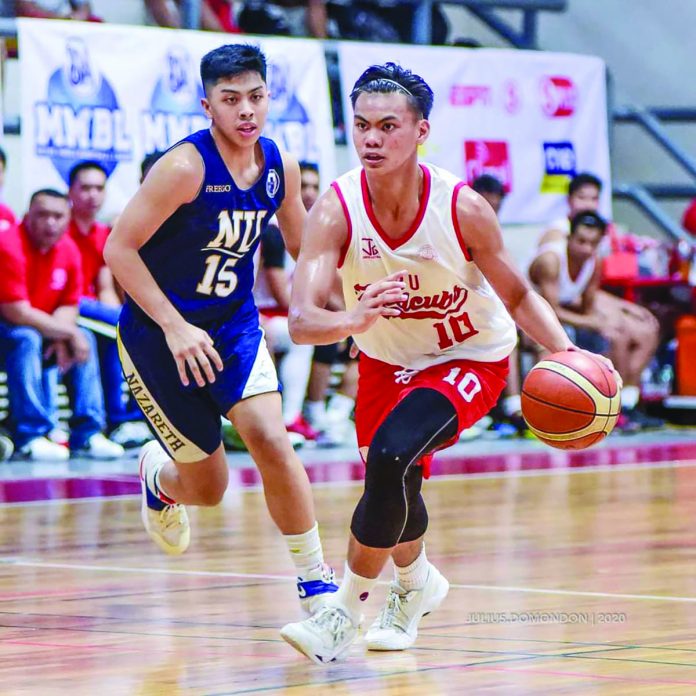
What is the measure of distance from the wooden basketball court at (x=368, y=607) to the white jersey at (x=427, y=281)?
76 cm

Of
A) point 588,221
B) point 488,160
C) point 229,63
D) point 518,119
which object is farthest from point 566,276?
point 229,63

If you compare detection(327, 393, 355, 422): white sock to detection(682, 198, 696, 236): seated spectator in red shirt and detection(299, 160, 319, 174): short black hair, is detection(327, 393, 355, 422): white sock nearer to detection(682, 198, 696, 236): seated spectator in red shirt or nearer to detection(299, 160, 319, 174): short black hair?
detection(299, 160, 319, 174): short black hair

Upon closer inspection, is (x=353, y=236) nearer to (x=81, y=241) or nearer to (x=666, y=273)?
(x=81, y=241)

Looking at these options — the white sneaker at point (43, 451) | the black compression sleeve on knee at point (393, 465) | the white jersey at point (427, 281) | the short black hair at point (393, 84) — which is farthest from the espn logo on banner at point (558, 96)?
the black compression sleeve on knee at point (393, 465)

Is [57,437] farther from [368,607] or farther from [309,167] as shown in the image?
[368,607]

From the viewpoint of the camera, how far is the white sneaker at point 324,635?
3812mm

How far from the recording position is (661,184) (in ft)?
46.3

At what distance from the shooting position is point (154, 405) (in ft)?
15.4

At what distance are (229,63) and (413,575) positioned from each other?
148 centimetres

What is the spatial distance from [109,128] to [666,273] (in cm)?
487

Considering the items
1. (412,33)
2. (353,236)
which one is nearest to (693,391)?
(412,33)

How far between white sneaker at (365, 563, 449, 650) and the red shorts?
0.32m

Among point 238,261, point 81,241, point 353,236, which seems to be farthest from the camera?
point 81,241

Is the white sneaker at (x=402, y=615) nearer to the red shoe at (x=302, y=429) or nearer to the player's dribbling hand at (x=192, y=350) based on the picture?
the player's dribbling hand at (x=192, y=350)
